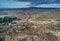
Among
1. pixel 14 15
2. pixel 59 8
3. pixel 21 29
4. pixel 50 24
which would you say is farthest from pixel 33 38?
pixel 59 8

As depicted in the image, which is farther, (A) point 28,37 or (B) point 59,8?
(B) point 59,8

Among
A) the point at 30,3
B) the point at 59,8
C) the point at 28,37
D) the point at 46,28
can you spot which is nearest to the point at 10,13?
the point at 30,3

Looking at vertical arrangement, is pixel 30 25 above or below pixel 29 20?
below

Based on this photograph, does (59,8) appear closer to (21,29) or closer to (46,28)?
(46,28)

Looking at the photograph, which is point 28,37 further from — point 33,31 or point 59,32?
point 59,32

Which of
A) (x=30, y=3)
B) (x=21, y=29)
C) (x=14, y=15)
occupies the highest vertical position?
(x=30, y=3)

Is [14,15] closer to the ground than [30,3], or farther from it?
closer to the ground
